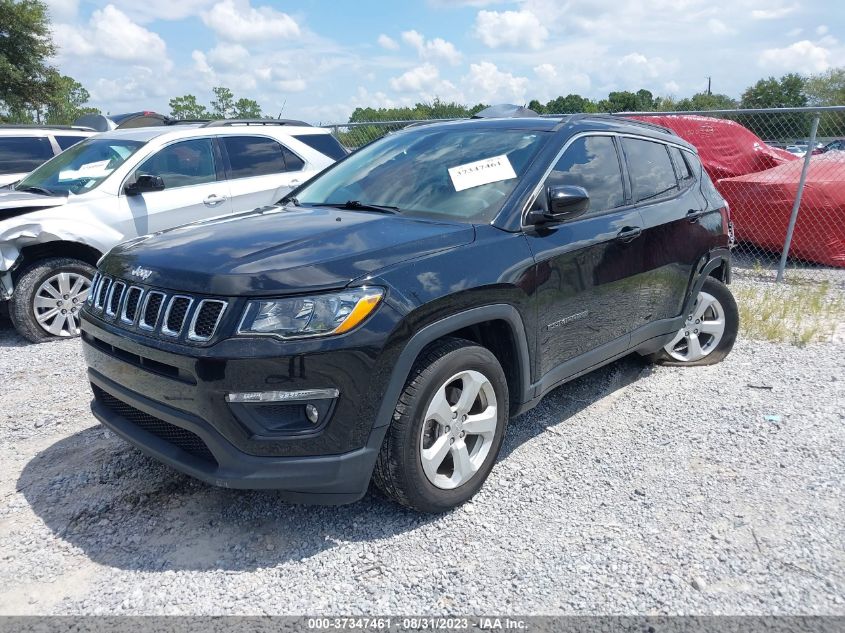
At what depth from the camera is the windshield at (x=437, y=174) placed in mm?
3424

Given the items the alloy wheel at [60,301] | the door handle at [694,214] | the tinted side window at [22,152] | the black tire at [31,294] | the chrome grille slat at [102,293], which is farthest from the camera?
the tinted side window at [22,152]

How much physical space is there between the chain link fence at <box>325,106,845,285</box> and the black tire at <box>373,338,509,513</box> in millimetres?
5705

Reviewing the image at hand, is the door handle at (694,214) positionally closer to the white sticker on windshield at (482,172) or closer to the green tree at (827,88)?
the white sticker on windshield at (482,172)

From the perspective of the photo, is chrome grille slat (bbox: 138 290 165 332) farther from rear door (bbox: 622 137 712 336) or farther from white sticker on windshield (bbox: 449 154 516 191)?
rear door (bbox: 622 137 712 336)

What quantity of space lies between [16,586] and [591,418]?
10.2 ft

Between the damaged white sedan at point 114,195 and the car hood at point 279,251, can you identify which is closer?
the car hood at point 279,251

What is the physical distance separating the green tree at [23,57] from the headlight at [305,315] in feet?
84.8

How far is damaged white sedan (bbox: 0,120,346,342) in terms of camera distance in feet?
18.6

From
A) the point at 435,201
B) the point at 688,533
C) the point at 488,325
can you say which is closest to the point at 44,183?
the point at 435,201

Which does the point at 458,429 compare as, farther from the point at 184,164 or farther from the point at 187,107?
the point at 187,107

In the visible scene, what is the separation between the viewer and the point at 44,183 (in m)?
6.37

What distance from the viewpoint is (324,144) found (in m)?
7.61

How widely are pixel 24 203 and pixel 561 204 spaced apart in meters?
4.81

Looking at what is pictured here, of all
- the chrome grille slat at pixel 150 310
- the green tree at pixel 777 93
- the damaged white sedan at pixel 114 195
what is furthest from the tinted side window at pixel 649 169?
the green tree at pixel 777 93
